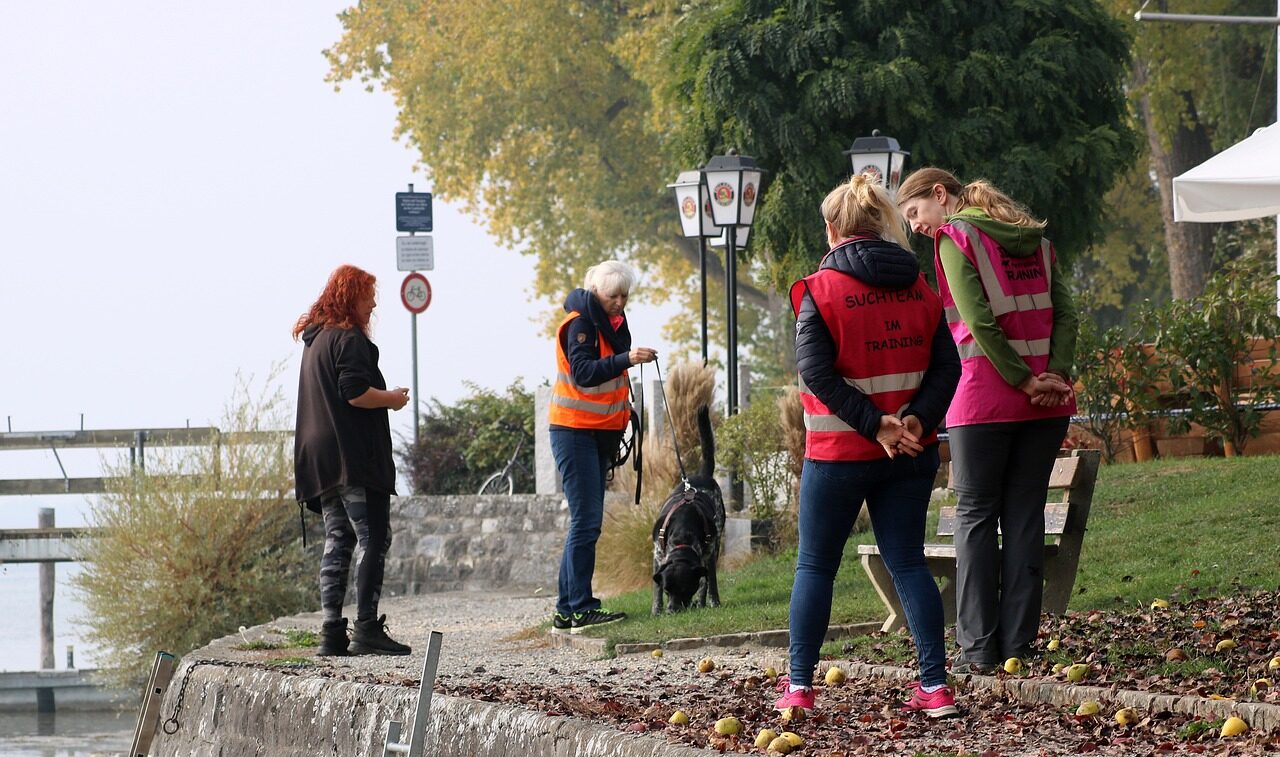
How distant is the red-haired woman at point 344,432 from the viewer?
27.8 feet

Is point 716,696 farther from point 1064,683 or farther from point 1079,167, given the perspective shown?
point 1079,167

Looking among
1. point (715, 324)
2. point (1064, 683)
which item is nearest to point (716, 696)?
point (1064, 683)

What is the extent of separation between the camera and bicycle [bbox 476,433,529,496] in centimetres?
1972

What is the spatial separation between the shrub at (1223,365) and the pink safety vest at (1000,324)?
7.87m

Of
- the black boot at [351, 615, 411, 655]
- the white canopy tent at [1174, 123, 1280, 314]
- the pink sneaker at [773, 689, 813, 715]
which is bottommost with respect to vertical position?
the black boot at [351, 615, 411, 655]

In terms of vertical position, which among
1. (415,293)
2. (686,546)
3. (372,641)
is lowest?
(372,641)

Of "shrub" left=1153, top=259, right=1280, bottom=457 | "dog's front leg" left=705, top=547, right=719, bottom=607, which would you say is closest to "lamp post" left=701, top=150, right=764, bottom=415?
"shrub" left=1153, top=259, right=1280, bottom=457

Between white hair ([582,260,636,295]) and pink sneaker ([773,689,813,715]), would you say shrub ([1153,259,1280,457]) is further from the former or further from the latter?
pink sneaker ([773,689,813,715])

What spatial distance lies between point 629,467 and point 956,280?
321 inches

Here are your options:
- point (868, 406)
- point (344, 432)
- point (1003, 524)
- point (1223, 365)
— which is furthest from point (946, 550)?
point (1223, 365)

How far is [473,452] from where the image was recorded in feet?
66.2

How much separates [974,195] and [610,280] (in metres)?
2.75

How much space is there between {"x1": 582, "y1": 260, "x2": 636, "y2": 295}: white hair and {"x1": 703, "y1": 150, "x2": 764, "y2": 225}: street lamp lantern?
714cm

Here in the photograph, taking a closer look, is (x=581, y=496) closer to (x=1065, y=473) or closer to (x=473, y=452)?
(x=1065, y=473)
